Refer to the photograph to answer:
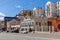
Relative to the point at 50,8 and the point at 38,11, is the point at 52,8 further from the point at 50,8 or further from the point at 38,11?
the point at 38,11

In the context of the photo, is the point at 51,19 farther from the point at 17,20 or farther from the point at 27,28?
the point at 17,20

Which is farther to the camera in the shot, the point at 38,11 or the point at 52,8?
the point at 38,11

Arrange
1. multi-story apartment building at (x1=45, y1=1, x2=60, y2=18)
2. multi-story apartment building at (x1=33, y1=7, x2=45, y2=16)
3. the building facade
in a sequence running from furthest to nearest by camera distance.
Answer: multi-story apartment building at (x1=33, y1=7, x2=45, y2=16)
the building facade
multi-story apartment building at (x1=45, y1=1, x2=60, y2=18)

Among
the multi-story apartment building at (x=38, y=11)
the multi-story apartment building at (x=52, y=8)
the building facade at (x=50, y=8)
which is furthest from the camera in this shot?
the multi-story apartment building at (x=38, y=11)

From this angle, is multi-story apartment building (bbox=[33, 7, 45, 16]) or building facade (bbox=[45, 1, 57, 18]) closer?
building facade (bbox=[45, 1, 57, 18])

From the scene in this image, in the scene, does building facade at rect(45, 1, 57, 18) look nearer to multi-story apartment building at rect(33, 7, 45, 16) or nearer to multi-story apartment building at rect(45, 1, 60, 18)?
multi-story apartment building at rect(45, 1, 60, 18)

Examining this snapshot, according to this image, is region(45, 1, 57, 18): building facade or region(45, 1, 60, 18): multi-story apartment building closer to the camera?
region(45, 1, 60, 18): multi-story apartment building

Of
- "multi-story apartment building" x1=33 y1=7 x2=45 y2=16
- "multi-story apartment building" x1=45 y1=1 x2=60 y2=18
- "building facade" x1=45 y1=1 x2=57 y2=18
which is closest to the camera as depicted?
"multi-story apartment building" x1=45 y1=1 x2=60 y2=18

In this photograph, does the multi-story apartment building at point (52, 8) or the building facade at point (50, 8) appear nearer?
the multi-story apartment building at point (52, 8)

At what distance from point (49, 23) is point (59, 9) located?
26858 mm

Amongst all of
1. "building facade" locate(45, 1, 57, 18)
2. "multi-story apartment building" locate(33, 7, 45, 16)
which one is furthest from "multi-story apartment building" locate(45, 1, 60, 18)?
"multi-story apartment building" locate(33, 7, 45, 16)

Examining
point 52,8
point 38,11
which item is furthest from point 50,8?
point 38,11

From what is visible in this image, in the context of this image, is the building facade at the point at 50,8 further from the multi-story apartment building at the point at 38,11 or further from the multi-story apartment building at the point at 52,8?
the multi-story apartment building at the point at 38,11

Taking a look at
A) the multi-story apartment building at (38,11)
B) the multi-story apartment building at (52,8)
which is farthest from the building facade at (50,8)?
the multi-story apartment building at (38,11)
